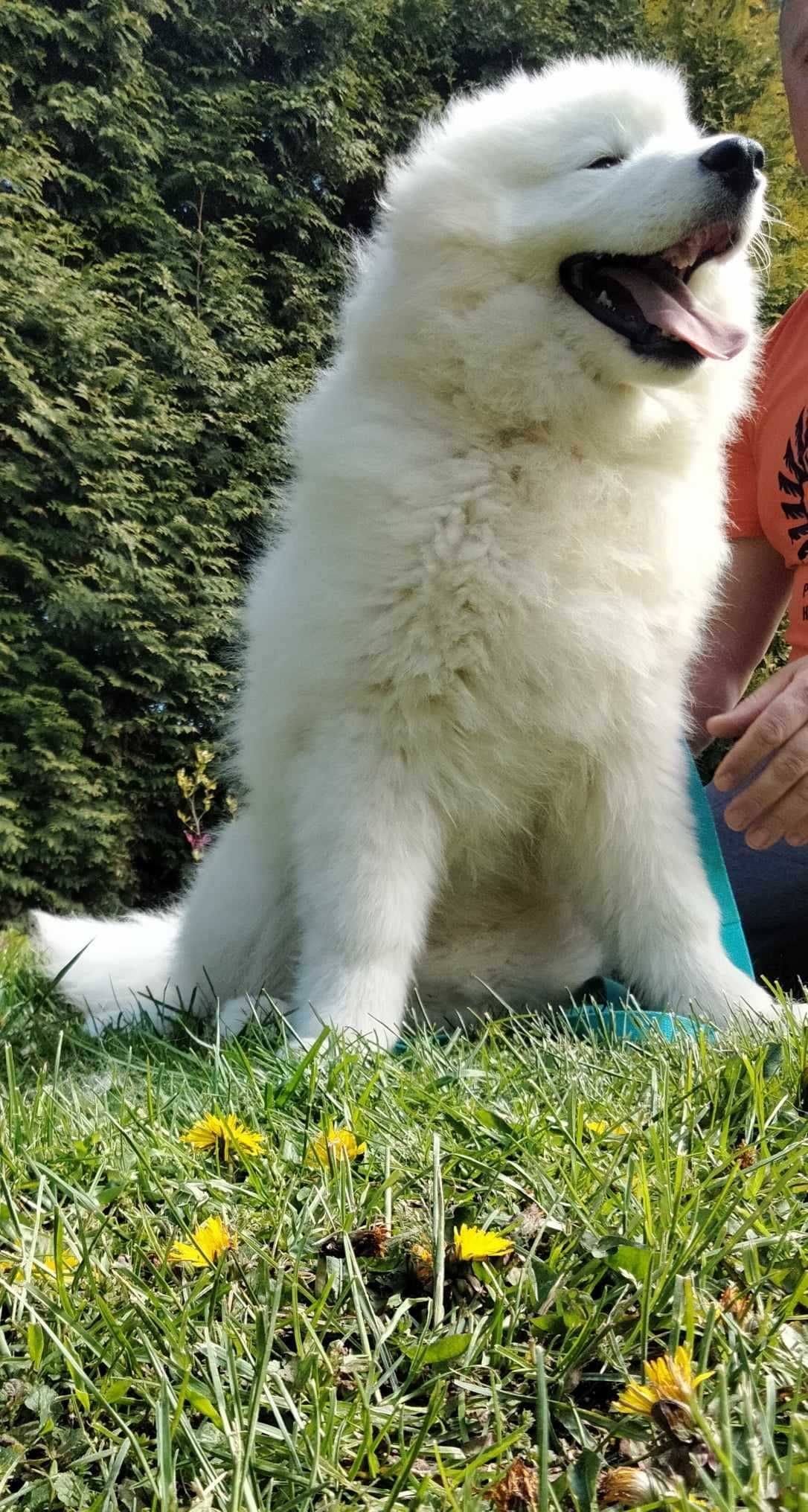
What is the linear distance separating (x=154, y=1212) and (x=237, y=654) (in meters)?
1.56

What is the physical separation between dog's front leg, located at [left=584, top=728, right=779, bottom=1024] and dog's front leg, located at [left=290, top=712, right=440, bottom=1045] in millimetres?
319

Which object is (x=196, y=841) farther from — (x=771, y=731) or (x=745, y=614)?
(x=771, y=731)

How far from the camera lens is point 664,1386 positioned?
73cm

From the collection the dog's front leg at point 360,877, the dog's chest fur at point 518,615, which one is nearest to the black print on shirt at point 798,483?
the dog's chest fur at point 518,615

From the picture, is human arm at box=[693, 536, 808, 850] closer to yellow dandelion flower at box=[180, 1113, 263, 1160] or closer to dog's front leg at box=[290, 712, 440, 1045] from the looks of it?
dog's front leg at box=[290, 712, 440, 1045]

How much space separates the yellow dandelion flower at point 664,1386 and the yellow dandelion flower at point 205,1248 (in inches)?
13.3

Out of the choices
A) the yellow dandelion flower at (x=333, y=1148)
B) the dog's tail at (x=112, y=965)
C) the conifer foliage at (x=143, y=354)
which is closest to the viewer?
the yellow dandelion flower at (x=333, y=1148)

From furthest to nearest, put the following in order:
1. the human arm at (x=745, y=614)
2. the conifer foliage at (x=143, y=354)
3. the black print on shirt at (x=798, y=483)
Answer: the conifer foliage at (x=143, y=354) → the human arm at (x=745, y=614) → the black print on shirt at (x=798, y=483)

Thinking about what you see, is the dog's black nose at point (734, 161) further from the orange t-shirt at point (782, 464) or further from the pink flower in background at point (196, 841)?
the pink flower in background at point (196, 841)

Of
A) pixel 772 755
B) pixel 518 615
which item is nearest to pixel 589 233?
pixel 518 615

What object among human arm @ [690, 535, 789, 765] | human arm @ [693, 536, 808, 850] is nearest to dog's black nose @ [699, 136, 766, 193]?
human arm @ [693, 536, 808, 850]

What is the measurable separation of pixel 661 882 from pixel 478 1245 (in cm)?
101

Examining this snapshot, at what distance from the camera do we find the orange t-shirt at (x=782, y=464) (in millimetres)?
2473

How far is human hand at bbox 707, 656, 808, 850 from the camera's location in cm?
179
